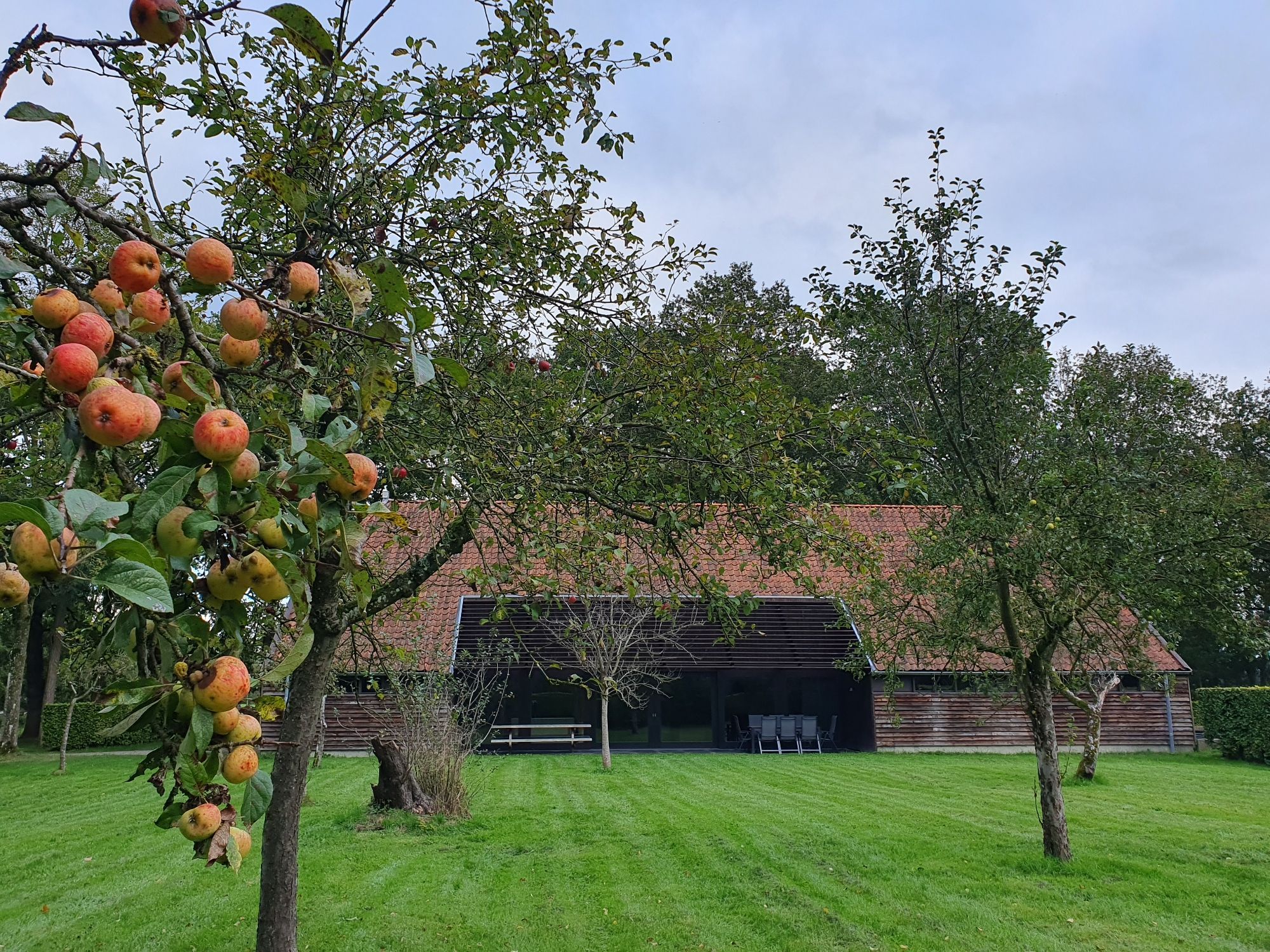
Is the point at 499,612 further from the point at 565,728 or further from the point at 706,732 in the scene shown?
the point at 706,732

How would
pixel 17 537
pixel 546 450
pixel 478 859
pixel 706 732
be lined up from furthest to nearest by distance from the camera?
pixel 706 732 < pixel 478 859 < pixel 546 450 < pixel 17 537

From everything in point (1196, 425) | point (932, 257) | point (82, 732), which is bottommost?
point (82, 732)

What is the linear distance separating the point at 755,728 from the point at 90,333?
1919 centimetres

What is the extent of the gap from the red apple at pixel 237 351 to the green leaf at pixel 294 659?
1.97ft

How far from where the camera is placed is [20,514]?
3.57ft

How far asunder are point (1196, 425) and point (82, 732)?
3647 centimetres

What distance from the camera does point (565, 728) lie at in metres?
19.3

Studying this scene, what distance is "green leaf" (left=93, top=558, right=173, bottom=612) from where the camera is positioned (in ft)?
3.55

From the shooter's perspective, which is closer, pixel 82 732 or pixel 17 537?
pixel 17 537

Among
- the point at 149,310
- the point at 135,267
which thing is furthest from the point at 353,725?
the point at 135,267

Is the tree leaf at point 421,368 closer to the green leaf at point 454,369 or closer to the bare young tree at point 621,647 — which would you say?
the green leaf at point 454,369

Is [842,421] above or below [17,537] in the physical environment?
above

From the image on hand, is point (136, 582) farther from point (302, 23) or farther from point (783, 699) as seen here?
point (783, 699)

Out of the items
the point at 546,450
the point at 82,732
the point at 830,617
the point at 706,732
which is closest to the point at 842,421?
the point at 546,450
